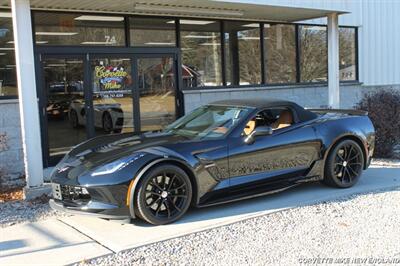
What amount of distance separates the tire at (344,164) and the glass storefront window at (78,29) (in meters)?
5.57

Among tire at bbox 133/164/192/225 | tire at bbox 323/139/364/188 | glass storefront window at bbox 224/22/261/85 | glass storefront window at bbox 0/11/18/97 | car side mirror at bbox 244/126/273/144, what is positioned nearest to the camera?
tire at bbox 133/164/192/225

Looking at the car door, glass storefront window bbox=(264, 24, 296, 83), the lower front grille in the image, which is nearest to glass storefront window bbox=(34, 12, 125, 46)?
glass storefront window bbox=(264, 24, 296, 83)

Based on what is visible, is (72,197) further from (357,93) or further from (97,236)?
(357,93)

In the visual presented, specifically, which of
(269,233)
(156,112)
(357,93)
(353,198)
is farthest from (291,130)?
(357,93)

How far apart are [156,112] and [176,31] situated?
192 centimetres

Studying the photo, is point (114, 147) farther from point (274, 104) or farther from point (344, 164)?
point (344, 164)

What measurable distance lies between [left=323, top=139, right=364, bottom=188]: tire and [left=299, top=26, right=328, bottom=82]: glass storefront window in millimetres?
6955

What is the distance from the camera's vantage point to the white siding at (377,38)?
1491 centimetres

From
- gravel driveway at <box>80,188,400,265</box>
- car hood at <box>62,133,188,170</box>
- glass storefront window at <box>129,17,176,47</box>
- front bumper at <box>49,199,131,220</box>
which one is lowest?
gravel driveway at <box>80,188,400,265</box>

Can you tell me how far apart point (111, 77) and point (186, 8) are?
6.82ft

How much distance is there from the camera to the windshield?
6.23 m

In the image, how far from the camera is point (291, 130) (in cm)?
664

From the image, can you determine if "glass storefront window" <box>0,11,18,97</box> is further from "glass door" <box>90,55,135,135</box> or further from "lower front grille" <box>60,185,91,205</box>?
"lower front grille" <box>60,185,91,205</box>

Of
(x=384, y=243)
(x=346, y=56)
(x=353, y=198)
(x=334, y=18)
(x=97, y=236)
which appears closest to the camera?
(x=384, y=243)
